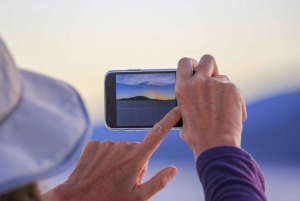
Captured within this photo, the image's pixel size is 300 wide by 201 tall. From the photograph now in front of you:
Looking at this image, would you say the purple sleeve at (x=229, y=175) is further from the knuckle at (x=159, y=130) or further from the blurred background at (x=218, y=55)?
the blurred background at (x=218, y=55)

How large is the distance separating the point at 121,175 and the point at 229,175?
0.19m

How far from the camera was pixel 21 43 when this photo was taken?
1.07 meters

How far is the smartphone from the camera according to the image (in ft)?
2.38

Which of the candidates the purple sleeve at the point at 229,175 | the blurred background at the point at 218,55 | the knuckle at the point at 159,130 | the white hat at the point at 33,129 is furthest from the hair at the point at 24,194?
the blurred background at the point at 218,55

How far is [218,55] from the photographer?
993 mm

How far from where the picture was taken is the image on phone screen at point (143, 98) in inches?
28.5

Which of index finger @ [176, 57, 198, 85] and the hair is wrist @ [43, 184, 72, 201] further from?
→ the hair

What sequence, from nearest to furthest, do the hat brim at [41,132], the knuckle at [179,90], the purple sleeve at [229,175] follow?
the hat brim at [41,132] < the purple sleeve at [229,175] < the knuckle at [179,90]

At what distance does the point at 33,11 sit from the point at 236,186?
822 millimetres

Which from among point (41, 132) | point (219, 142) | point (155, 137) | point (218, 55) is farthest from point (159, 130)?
point (218, 55)

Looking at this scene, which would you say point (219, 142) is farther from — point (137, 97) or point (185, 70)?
point (137, 97)

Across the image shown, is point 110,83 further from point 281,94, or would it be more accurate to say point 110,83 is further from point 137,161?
point 281,94

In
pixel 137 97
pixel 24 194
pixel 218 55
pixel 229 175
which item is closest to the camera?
pixel 24 194

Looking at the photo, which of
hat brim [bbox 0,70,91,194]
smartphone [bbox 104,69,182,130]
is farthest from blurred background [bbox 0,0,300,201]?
hat brim [bbox 0,70,91,194]
